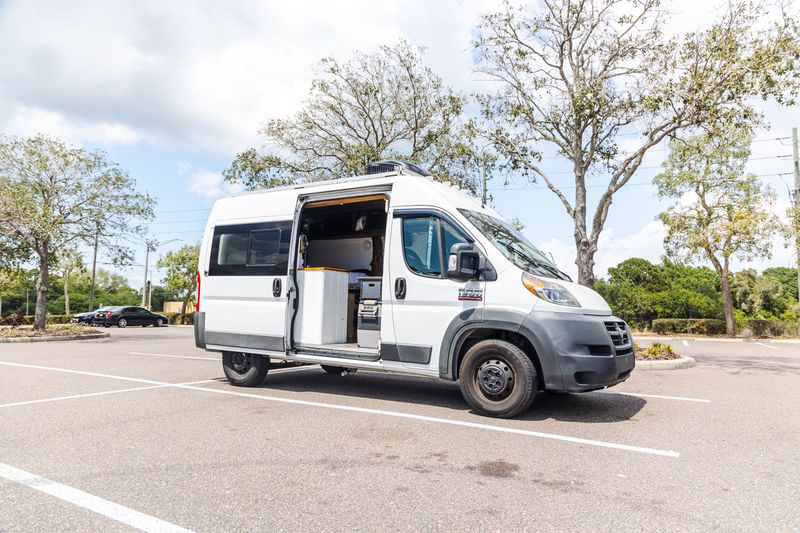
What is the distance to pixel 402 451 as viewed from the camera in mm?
4488

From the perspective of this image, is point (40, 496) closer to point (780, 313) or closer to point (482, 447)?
point (482, 447)

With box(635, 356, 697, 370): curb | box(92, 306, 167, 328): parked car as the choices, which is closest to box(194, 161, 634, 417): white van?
box(635, 356, 697, 370): curb

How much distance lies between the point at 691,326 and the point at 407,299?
27387 mm

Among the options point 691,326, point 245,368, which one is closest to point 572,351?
point 245,368

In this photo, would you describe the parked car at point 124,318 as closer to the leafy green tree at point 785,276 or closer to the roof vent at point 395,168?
the roof vent at point 395,168

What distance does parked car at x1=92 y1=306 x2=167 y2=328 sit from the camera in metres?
34.8

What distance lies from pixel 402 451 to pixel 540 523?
5.35ft

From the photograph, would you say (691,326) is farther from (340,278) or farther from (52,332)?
(52,332)

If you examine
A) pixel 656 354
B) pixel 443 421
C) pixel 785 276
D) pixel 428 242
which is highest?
pixel 785 276

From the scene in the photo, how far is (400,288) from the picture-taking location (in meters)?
6.29

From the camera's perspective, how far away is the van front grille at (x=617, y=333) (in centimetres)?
571

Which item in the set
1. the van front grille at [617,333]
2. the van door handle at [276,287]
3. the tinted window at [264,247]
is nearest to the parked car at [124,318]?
the tinted window at [264,247]

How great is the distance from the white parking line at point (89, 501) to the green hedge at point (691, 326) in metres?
30.4

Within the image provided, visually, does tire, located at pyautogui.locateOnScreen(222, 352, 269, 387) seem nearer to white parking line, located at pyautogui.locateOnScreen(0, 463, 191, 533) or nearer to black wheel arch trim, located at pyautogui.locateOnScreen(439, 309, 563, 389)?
black wheel arch trim, located at pyautogui.locateOnScreen(439, 309, 563, 389)
